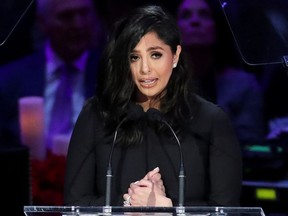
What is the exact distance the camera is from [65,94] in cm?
412

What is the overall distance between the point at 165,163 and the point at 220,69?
1701 mm

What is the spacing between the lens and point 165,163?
238 centimetres

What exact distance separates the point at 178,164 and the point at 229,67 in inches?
67.9

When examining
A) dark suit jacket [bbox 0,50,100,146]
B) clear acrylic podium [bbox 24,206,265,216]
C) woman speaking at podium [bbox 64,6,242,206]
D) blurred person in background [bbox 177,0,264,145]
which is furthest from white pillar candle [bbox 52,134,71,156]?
clear acrylic podium [bbox 24,206,265,216]

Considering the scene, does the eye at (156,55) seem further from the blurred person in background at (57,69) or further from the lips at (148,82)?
the blurred person in background at (57,69)

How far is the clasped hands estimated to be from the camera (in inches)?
87.1

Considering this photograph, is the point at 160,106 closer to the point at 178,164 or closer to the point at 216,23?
the point at 178,164

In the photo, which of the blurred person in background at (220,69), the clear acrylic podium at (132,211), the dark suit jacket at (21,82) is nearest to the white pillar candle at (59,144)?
the dark suit jacket at (21,82)

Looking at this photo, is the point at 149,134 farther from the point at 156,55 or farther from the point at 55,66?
the point at 55,66

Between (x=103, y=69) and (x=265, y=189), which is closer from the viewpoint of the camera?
(x=103, y=69)

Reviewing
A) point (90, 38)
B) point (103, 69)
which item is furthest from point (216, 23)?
point (103, 69)

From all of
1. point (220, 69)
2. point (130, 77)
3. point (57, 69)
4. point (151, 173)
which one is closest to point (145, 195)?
point (151, 173)

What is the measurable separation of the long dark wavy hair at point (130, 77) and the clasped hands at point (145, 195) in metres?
0.18

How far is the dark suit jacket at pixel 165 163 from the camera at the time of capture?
2.35 metres
